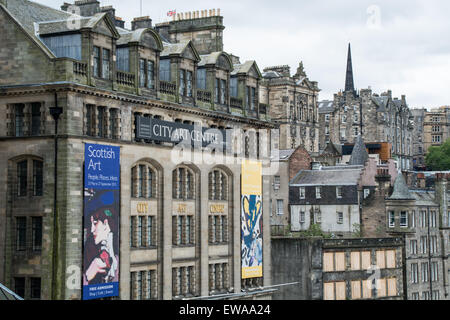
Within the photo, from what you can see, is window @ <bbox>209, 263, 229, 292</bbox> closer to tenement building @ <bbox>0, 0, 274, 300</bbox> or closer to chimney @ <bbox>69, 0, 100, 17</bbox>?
tenement building @ <bbox>0, 0, 274, 300</bbox>

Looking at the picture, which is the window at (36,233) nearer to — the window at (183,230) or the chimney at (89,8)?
the window at (183,230)

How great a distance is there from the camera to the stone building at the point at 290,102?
445 ft

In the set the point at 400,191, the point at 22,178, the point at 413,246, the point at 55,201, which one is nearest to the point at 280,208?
the point at 400,191

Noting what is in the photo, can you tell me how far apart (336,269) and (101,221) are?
3058cm

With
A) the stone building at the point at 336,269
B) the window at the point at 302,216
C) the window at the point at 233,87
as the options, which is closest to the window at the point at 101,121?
the window at the point at 233,87

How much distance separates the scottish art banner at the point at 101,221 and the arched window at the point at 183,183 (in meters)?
6.24

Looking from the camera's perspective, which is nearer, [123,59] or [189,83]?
[123,59]

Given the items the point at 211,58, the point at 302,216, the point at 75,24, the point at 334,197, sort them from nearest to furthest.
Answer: the point at 75,24 < the point at 211,58 < the point at 334,197 < the point at 302,216

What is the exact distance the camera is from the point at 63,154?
42.1 meters

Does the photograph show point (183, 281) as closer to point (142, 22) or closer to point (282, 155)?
point (142, 22)

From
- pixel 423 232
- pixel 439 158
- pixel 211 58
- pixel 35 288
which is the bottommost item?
pixel 35 288

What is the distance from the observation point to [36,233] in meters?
43.0

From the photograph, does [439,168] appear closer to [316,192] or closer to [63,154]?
[316,192]
